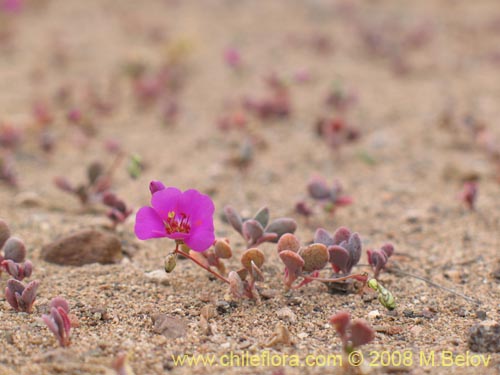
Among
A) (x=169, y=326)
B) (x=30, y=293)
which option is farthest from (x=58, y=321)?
(x=169, y=326)

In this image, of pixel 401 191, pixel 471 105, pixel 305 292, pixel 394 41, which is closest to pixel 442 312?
pixel 305 292

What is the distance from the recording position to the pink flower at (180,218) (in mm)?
2186

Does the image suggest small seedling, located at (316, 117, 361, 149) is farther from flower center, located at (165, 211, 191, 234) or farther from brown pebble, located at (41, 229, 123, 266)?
flower center, located at (165, 211, 191, 234)

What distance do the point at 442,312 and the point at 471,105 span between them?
3.59 m

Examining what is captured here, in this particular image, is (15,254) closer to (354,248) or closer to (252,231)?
(252,231)

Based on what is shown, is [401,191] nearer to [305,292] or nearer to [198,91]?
[305,292]

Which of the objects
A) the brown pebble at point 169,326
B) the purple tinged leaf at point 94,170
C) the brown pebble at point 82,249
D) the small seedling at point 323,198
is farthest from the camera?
the purple tinged leaf at point 94,170

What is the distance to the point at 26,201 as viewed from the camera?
11.4 feet

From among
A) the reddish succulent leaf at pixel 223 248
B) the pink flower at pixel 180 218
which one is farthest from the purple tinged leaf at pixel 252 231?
the pink flower at pixel 180 218

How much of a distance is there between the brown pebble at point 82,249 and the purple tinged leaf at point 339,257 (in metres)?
1.00

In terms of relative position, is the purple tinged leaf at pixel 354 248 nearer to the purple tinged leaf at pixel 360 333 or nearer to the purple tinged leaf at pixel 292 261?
the purple tinged leaf at pixel 292 261

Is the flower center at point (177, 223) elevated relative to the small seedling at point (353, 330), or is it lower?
elevated

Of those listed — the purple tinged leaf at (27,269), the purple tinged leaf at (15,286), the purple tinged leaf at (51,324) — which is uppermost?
the purple tinged leaf at (27,269)

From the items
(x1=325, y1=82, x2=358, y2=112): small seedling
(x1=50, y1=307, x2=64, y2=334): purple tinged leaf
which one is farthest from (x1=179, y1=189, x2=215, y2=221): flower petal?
(x1=325, y1=82, x2=358, y2=112): small seedling
